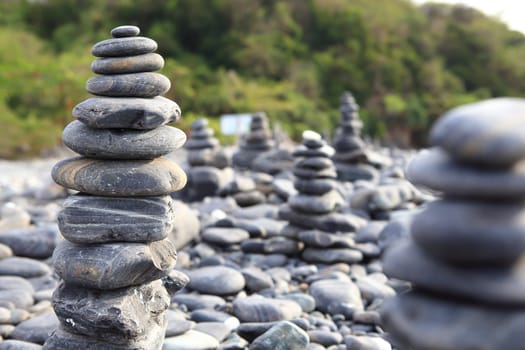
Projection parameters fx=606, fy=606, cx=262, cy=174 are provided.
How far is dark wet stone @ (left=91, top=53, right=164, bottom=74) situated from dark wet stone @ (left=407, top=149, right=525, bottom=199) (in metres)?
2.23

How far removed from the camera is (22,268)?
227 inches

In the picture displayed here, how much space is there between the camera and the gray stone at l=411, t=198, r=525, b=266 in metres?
1.82

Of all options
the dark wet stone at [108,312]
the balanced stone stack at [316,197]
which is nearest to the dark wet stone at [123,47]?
the dark wet stone at [108,312]

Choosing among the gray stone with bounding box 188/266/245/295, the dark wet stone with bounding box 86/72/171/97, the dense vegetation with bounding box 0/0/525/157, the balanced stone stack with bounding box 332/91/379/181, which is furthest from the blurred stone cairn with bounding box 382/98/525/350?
the dense vegetation with bounding box 0/0/525/157

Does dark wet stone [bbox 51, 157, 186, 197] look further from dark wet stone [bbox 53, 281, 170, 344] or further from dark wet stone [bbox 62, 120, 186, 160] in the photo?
dark wet stone [bbox 53, 281, 170, 344]

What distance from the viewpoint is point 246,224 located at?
7.27m

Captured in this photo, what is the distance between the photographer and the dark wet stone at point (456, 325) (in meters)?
1.83

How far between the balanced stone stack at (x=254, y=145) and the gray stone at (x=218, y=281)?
24.5 ft

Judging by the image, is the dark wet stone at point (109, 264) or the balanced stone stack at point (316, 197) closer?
the dark wet stone at point (109, 264)

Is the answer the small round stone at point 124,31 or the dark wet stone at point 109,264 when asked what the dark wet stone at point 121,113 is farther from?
the dark wet stone at point 109,264

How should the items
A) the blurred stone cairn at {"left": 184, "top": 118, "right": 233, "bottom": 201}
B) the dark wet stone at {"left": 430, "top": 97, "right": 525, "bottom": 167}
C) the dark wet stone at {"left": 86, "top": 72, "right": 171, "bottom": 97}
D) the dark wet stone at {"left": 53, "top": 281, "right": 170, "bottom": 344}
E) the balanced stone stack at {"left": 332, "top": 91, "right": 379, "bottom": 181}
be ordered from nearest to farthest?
1. the dark wet stone at {"left": 430, "top": 97, "right": 525, "bottom": 167}
2. the dark wet stone at {"left": 53, "top": 281, "right": 170, "bottom": 344}
3. the dark wet stone at {"left": 86, "top": 72, "right": 171, "bottom": 97}
4. the blurred stone cairn at {"left": 184, "top": 118, "right": 233, "bottom": 201}
5. the balanced stone stack at {"left": 332, "top": 91, "right": 379, "bottom": 181}

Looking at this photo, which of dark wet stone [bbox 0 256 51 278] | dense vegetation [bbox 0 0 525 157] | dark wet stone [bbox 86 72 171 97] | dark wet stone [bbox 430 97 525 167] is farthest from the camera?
dense vegetation [bbox 0 0 525 157]

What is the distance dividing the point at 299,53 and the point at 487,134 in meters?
29.7

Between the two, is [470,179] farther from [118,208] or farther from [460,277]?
[118,208]
